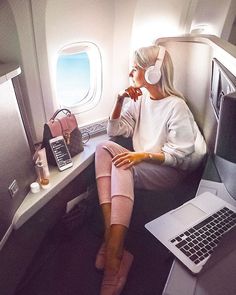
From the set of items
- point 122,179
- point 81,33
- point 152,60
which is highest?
point 81,33

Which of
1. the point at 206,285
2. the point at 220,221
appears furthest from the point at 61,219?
the point at 206,285

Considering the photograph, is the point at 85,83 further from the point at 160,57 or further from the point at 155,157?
the point at 155,157

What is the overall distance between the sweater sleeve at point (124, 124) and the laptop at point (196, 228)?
2.86ft

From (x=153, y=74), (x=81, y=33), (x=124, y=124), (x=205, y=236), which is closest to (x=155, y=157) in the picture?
(x=124, y=124)

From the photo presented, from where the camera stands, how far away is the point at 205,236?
0.99 m

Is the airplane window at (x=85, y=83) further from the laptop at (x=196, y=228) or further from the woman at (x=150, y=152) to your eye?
the laptop at (x=196, y=228)

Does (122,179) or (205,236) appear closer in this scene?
(205,236)

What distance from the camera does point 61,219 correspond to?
1843 millimetres

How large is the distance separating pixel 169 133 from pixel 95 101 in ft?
2.61

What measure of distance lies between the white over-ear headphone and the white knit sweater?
16cm

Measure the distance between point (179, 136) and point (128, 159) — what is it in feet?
1.14

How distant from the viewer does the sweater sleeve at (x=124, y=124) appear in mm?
A: 1876

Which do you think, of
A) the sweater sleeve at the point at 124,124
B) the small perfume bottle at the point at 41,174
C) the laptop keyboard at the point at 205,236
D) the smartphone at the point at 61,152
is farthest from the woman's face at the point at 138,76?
the laptop keyboard at the point at 205,236

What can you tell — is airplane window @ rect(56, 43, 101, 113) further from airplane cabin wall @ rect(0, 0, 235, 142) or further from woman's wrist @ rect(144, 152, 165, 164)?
woman's wrist @ rect(144, 152, 165, 164)
